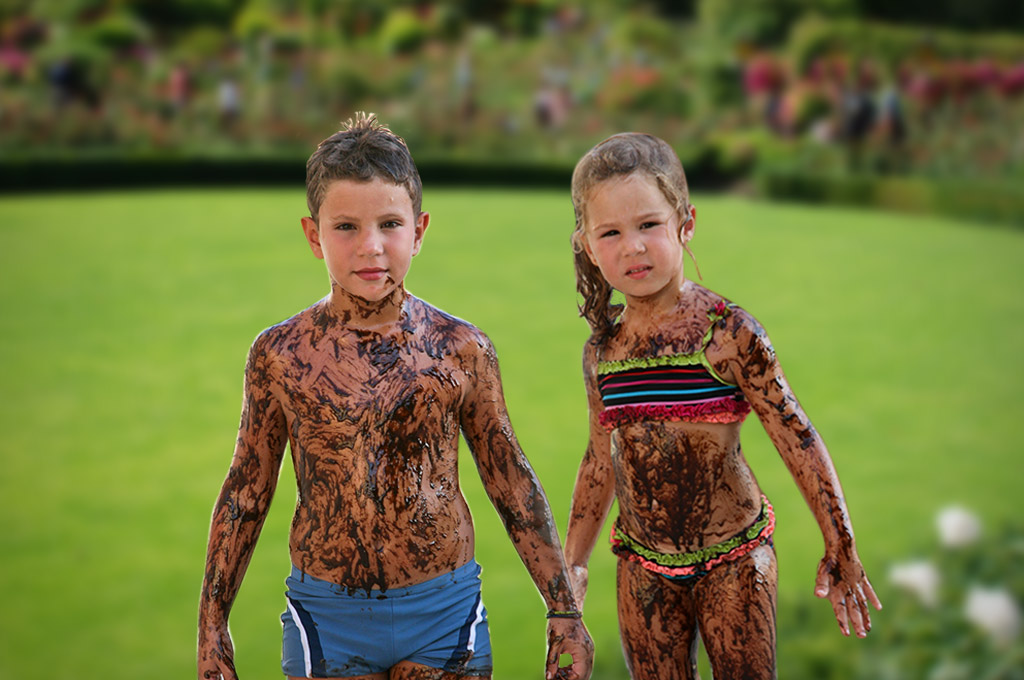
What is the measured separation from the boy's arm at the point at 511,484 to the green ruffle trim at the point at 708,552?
255 mm

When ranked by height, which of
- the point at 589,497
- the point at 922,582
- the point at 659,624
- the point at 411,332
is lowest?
the point at 659,624

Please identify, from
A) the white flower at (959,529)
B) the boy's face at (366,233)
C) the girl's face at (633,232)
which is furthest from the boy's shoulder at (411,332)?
the white flower at (959,529)

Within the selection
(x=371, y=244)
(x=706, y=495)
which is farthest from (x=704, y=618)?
(x=371, y=244)

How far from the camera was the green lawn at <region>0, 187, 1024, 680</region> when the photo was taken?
7.88 metres

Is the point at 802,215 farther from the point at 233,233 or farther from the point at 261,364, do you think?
the point at 261,364

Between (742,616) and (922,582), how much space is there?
3405 millimetres

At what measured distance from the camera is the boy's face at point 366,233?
105 inches

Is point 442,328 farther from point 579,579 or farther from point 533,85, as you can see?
point 533,85

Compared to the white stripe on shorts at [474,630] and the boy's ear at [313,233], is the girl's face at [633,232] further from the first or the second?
the white stripe on shorts at [474,630]

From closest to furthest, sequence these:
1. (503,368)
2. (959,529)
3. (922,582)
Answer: (922,582), (959,529), (503,368)

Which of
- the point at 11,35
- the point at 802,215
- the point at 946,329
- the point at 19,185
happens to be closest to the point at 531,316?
the point at 946,329

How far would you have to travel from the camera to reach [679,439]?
286 cm

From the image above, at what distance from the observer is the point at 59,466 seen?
34.4ft

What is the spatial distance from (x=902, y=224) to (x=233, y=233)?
10.6 metres
